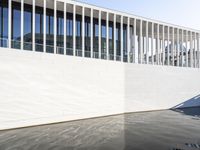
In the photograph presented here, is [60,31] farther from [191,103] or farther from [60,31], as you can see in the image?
[191,103]

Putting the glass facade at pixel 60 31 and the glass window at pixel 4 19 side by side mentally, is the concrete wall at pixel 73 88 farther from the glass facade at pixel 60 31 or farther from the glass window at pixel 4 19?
the glass window at pixel 4 19

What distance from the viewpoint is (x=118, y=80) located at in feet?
55.5

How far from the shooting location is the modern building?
1234cm

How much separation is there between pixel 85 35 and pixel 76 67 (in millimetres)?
5062

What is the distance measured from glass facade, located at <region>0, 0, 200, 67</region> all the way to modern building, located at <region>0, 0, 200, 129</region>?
0.06m

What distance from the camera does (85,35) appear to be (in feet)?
62.2

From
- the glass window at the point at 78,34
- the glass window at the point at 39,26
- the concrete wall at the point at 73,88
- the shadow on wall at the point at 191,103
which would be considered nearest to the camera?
the concrete wall at the point at 73,88

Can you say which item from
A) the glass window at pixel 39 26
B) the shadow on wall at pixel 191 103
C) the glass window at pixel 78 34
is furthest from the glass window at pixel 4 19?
the shadow on wall at pixel 191 103

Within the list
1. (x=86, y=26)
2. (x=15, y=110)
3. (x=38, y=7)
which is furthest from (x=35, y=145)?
(x=86, y=26)

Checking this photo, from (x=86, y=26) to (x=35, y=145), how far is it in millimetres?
12363

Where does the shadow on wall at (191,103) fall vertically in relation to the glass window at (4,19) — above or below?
below

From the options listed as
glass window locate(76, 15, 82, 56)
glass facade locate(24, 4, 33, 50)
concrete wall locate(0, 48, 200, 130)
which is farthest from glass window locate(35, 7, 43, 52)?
concrete wall locate(0, 48, 200, 130)

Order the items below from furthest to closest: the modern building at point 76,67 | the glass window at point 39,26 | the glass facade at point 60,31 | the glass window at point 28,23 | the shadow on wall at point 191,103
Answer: the shadow on wall at point 191,103 < the glass facade at point 60,31 < the glass window at point 39,26 < the glass window at point 28,23 < the modern building at point 76,67

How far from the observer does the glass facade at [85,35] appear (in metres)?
15.1
